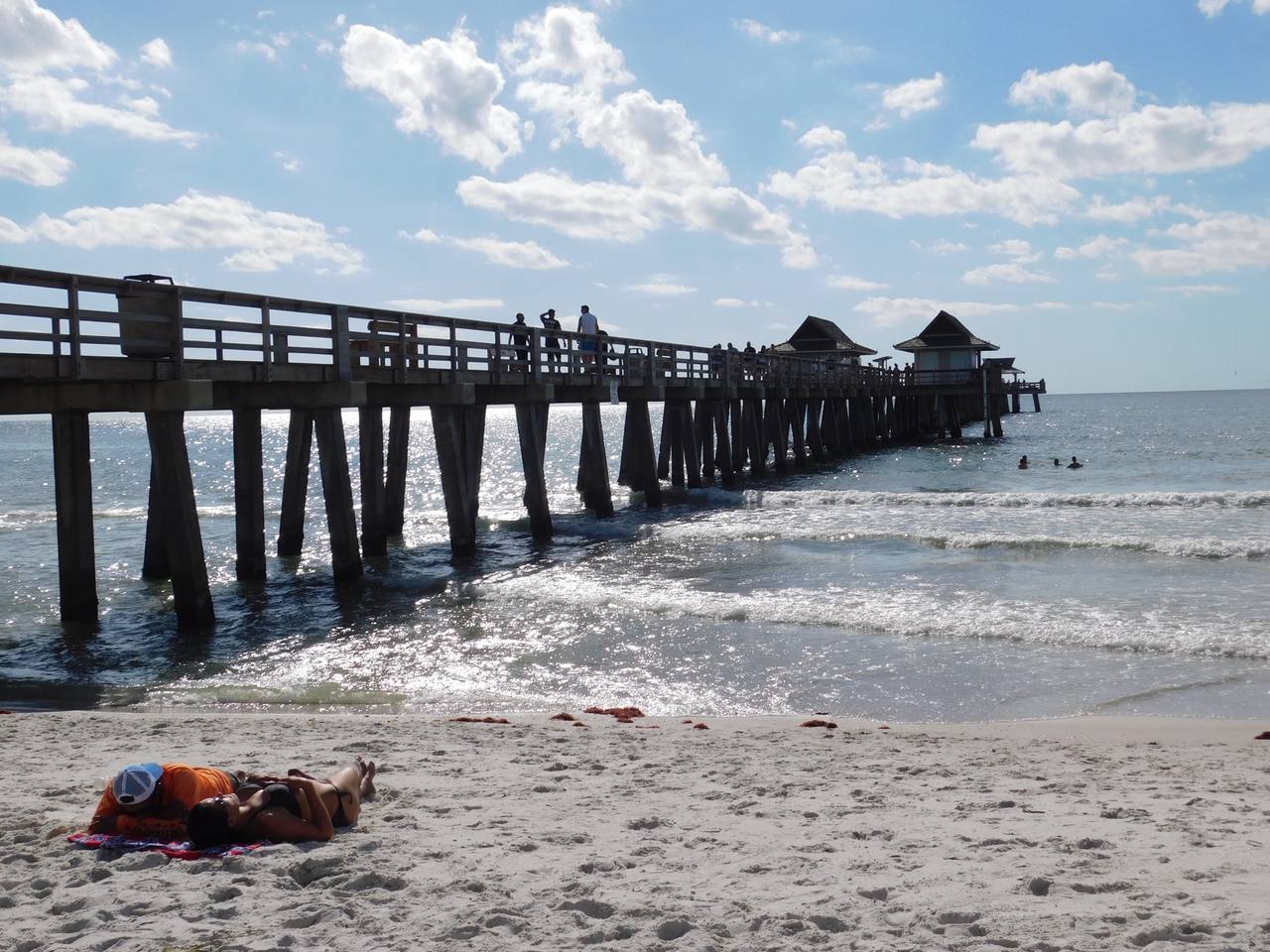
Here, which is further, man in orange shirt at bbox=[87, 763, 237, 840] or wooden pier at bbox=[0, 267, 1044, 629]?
wooden pier at bbox=[0, 267, 1044, 629]

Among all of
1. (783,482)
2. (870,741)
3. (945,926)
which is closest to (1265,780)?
(870,741)

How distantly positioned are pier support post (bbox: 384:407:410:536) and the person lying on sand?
463 inches

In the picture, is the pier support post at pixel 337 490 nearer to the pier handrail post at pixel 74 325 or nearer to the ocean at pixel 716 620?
the ocean at pixel 716 620

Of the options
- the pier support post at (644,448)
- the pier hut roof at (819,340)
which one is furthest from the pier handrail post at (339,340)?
the pier hut roof at (819,340)

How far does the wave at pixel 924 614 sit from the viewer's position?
10.7 m

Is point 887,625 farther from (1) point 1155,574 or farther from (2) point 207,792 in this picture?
(2) point 207,792

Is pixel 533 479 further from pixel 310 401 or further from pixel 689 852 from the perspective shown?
pixel 689 852

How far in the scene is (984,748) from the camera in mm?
→ 6941

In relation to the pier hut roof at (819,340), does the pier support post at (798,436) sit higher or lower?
lower

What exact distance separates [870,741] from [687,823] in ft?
7.83

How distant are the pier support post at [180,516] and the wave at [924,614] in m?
3.50

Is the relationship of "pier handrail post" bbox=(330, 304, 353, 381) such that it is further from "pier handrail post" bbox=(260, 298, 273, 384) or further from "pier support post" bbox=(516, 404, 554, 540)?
"pier support post" bbox=(516, 404, 554, 540)

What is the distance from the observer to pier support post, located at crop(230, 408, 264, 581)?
1381cm

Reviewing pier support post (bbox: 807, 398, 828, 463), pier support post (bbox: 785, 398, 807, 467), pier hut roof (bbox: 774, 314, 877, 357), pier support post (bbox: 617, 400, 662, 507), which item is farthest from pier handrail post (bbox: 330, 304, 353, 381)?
pier hut roof (bbox: 774, 314, 877, 357)
